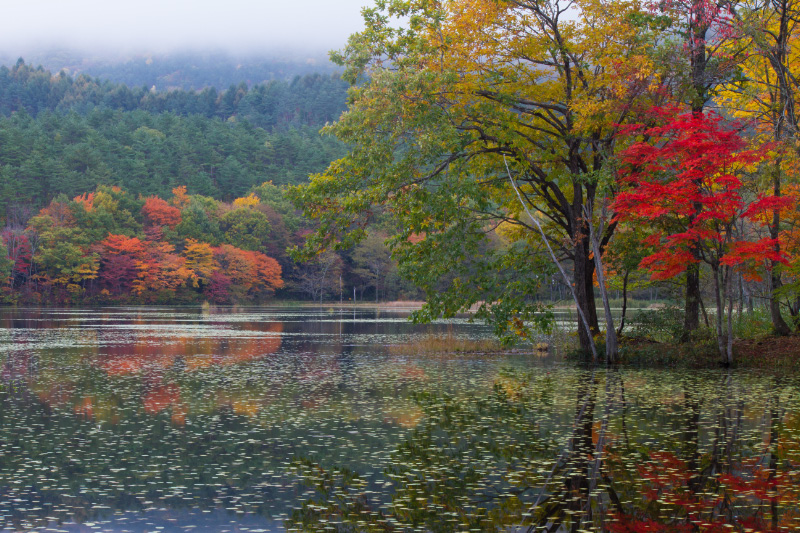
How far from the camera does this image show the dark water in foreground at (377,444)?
7.86 m

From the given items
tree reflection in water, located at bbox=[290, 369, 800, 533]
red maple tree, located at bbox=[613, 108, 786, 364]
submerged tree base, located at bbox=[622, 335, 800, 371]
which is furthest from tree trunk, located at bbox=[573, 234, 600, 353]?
tree reflection in water, located at bbox=[290, 369, 800, 533]

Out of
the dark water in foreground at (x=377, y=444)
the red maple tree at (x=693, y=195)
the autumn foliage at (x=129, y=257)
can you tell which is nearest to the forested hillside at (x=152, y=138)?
the autumn foliage at (x=129, y=257)

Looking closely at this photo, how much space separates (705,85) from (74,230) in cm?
7136

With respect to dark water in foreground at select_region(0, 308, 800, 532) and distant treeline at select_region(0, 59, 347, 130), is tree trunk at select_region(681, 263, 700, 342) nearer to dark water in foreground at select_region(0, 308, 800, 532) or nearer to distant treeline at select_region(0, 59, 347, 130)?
dark water in foreground at select_region(0, 308, 800, 532)

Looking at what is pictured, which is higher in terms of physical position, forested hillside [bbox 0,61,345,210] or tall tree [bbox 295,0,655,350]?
forested hillside [bbox 0,61,345,210]

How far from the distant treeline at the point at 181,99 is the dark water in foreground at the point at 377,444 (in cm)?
13402

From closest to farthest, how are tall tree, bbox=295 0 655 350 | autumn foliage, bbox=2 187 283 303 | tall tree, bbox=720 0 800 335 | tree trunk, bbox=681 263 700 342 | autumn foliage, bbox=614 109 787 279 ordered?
tall tree, bbox=720 0 800 335 < autumn foliage, bbox=614 109 787 279 < tall tree, bbox=295 0 655 350 < tree trunk, bbox=681 263 700 342 < autumn foliage, bbox=2 187 283 303

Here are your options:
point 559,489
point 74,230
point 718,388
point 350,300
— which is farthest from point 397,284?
point 559,489

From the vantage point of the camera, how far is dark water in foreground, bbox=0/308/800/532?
25.8 feet

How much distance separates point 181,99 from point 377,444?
163 meters

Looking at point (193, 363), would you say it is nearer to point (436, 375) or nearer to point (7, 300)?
point (436, 375)

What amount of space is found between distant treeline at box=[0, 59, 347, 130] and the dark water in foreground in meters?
134

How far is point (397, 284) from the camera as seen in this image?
332ft

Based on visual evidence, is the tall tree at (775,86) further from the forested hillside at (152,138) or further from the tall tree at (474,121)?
the forested hillside at (152,138)
